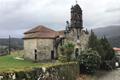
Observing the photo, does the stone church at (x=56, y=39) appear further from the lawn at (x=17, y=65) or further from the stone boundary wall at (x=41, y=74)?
the stone boundary wall at (x=41, y=74)

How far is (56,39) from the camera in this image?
67.2 m

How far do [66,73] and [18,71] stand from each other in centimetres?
1392

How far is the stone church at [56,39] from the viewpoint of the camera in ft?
215

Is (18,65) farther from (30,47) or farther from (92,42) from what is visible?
(92,42)

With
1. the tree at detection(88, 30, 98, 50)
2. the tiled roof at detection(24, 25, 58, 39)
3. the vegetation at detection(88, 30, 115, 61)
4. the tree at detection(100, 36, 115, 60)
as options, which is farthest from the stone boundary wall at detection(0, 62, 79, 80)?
the tree at detection(100, 36, 115, 60)

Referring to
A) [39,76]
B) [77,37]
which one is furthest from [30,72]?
[77,37]

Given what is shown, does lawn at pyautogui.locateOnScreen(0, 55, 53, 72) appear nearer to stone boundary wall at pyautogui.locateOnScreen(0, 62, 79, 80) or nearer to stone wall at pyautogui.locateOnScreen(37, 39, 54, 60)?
stone boundary wall at pyautogui.locateOnScreen(0, 62, 79, 80)

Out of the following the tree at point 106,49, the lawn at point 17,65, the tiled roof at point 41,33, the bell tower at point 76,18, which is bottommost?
the lawn at point 17,65

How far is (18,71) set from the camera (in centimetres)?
1806

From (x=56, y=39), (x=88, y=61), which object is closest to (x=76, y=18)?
(x=56, y=39)

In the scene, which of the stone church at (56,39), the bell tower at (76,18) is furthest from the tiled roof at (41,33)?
the bell tower at (76,18)

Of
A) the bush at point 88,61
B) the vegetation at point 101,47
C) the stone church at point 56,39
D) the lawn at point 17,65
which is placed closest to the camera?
the lawn at point 17,65

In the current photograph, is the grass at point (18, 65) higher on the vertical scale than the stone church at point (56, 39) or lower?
lower

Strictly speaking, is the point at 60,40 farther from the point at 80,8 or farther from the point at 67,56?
the point at 67,56
